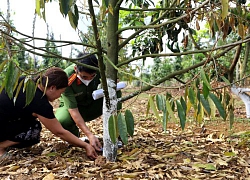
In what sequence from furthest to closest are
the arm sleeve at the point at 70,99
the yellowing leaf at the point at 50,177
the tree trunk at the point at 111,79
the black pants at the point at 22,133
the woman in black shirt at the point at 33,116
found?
the arm sleeve at the point at 70,99 < the black pants at the point at 22,133 < the woman in black shirt at the point at 33,116 < the tree trunk at the point at 111,79 < the yellowing leaf at the point at 50,177

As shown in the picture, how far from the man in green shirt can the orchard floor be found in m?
0.17

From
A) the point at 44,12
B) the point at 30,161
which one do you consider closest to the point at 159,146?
the point at 30,161

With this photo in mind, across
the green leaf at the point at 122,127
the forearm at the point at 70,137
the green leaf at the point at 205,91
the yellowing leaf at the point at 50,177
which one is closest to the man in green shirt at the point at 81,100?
the forearm at the point at 70,137

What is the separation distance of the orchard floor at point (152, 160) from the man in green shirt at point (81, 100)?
6.6 inches

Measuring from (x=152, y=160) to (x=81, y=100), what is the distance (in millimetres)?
848

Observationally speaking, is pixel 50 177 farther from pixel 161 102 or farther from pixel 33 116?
pixel 161 102

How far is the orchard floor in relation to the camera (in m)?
1.62

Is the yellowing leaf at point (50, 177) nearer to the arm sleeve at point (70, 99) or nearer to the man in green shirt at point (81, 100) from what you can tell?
the man in green shirt at point (81, 100)

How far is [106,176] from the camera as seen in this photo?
1.61 meters

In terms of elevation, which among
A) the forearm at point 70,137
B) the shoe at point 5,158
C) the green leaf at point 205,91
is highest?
the green leaf at point 205,91

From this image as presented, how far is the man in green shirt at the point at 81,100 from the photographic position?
82.7 inches

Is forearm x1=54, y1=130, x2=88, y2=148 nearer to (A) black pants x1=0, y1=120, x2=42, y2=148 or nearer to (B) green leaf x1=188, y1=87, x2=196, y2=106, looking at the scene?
(A) black pants x1=0, y1=120, x2=42, y2=148

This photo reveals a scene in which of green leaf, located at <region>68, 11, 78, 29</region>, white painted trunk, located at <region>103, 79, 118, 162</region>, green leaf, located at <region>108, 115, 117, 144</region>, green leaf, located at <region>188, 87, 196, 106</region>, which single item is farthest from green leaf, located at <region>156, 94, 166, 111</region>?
white painted trunk, located at <region>103, 79, 118, 162</region>

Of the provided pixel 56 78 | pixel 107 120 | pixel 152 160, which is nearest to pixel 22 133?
pixel 56 78
